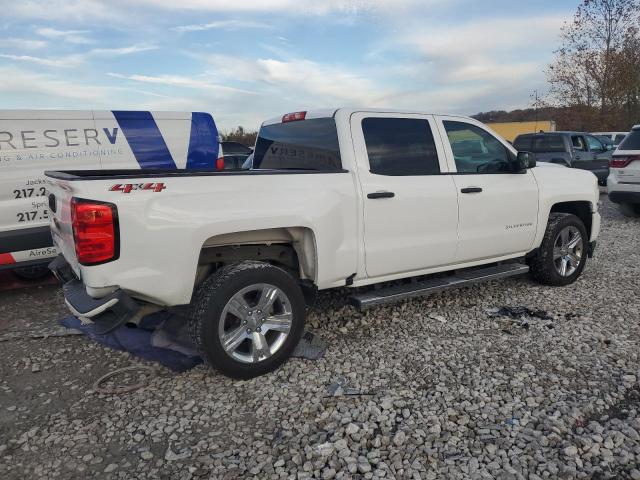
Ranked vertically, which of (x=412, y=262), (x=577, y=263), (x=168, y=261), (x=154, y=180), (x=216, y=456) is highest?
(x=154, y=180)

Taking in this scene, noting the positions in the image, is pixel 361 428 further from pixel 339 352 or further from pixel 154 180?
pixel 154 180

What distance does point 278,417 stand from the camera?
2.98 metres

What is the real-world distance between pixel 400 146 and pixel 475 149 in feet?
3.27

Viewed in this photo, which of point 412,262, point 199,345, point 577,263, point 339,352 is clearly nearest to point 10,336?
point 199,345

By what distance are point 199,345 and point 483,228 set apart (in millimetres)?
2883

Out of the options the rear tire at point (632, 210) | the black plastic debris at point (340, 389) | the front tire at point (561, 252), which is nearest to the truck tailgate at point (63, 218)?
the black plastic debris at point (340, 389)

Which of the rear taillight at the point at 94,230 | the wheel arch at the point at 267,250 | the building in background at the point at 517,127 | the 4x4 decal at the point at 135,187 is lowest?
the wheel arch at the point at 267,250

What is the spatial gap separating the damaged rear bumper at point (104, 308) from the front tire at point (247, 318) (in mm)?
454

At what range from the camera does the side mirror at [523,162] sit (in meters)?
4.70

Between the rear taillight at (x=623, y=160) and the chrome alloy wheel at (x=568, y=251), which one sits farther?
the rear taillight at (x=623, y=160)

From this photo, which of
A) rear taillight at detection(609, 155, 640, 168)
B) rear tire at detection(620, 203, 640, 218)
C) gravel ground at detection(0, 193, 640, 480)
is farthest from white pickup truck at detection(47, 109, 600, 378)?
rear tire at detection(620, 203, 640, 218)

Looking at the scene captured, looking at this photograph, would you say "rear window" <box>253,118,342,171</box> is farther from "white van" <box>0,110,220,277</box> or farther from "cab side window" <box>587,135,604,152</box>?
"cab side window" <box>587,135,604,152</box>

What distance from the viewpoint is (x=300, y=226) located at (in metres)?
3.52

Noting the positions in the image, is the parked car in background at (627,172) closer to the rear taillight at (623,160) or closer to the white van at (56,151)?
the rear taillight at (623,160)
